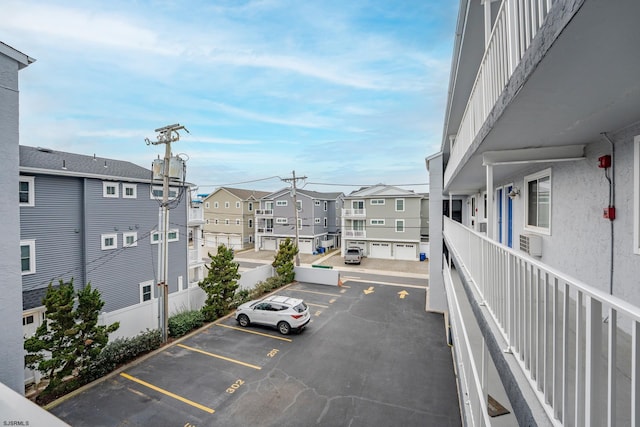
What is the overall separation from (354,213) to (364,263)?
5.60 metres

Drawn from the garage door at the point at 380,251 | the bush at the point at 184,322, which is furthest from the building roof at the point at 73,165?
the garage door at the point at 380,251

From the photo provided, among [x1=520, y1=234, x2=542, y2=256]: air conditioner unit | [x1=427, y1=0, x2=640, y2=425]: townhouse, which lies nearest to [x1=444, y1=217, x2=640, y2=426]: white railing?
[x1=427, y1=0, x2=640, y2=425]: townhouse

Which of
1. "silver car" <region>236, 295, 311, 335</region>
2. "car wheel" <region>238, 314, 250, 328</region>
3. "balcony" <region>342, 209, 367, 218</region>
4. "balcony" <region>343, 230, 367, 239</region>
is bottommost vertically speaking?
"car wheel" <region>238, 314, 250, 328</region>

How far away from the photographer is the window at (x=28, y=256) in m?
10.5

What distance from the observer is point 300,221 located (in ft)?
105

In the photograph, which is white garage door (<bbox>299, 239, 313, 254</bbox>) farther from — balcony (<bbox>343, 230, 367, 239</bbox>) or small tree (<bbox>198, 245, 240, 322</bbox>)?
small tree (<bbox>198, 245, 240, 322</bbox>)

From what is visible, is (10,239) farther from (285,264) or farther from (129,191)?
(285,264)

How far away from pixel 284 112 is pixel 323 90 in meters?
6.05

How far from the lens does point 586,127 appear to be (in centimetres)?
309

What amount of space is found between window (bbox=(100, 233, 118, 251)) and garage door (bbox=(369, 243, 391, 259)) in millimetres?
22117

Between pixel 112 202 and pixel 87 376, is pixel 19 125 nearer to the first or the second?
pixel 87 376

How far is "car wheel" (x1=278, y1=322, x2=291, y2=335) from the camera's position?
11.7 meters

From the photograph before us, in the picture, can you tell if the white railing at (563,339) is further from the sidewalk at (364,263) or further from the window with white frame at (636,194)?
the sidewalk at (364,263)

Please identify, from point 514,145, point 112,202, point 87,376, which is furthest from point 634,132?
point 112,202
